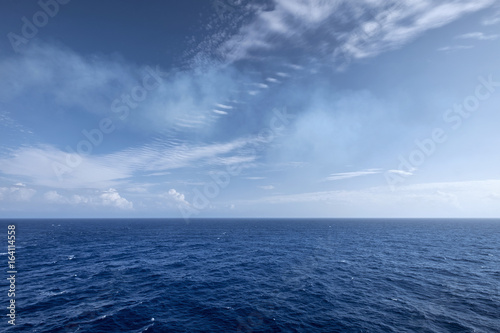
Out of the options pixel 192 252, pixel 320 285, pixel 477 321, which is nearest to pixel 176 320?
pixel 320 285

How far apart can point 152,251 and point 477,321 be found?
97.7 meters

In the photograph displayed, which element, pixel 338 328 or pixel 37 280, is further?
pixel 37 280

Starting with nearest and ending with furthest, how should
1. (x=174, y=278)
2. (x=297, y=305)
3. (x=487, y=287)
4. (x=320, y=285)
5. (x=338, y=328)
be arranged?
1. (x=338, y=328)
2. (x=297, y=305)
3. (x=487, y=287)
4. (x=320, y=285)
5. (x=174, y=278)

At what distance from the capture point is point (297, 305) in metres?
42.6

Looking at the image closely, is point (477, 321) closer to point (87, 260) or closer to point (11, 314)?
point (11, 314)

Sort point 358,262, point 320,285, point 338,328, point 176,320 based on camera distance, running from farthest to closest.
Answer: point 358,262 → point 320,285 → point 176,320 → point 338,328

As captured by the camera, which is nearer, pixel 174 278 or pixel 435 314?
pixel 435 314

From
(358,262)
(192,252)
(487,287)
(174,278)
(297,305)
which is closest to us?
(297,305)

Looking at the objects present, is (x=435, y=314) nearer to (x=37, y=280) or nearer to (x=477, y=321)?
(x=477, y=321)

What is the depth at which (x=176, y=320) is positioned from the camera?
37469 mm

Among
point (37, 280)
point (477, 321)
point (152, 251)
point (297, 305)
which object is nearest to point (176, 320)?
point (297, 305)

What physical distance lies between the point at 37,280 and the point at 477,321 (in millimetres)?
92573

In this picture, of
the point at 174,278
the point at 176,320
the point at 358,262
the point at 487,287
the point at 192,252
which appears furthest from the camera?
the point at 192,252

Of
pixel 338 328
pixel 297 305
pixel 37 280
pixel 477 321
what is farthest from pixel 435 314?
pixel 37 280
